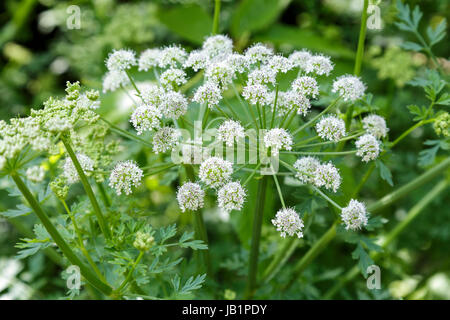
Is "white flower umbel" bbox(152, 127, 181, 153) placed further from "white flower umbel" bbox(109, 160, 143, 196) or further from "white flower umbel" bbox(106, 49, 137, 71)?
"white flower umbel" bbox(106, 49, 137, 71)

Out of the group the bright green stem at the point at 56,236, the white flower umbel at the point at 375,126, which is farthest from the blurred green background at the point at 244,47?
the bright green stem at the point at 56,236

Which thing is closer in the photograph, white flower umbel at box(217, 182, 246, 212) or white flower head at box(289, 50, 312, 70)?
white flower umbel at box(217, 182, 246, 212)

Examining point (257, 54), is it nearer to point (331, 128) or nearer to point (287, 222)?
point (331, 128)

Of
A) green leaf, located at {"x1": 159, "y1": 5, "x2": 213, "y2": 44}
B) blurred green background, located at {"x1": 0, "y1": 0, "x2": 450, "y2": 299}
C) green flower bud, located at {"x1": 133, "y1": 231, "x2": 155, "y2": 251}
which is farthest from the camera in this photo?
green leaf, located at {"x1": 159, "y1": 5, "x2": 213, "y2": 44}

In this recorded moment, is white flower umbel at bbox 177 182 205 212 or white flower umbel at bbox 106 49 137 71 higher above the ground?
white flower umbel at bbox 106 49 137 71

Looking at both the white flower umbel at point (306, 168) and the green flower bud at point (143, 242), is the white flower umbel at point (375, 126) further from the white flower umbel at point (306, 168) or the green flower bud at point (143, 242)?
the green flower bud at point (143, 242)

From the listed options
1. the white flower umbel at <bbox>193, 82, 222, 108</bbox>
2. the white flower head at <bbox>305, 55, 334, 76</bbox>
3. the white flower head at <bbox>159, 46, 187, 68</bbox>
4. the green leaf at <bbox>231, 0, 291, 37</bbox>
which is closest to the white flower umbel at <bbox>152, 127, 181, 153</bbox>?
the white flower umbel at <bbox>193, 82, 222, 108</bbox>

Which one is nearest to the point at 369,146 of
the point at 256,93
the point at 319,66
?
the point at 319,66
